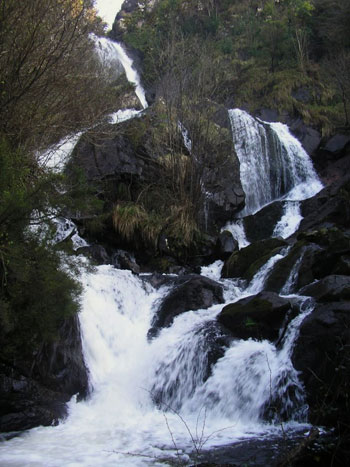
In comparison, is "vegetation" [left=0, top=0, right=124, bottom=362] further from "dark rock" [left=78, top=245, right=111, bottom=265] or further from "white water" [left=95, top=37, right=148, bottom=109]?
"white water" [left=95, top=37, right=148, bottom=109]

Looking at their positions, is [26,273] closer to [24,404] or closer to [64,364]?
[24,404]

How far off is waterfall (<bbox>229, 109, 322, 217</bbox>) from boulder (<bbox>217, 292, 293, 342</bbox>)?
840cm

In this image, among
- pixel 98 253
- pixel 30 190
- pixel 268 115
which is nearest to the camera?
pixel 30 190

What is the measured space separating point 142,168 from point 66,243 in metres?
8.33

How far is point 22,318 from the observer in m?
5.81

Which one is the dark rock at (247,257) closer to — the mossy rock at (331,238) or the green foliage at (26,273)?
the mossy rock at (331,238)

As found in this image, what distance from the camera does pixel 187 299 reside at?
30.0 feet

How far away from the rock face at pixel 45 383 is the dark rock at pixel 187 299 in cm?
208

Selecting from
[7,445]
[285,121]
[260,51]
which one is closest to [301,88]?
[285,121]

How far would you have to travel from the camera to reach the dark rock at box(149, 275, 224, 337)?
9002mm

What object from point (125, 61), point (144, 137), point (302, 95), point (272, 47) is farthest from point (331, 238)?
point (125, 61)

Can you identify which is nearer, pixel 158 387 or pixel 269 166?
pixel 158 387

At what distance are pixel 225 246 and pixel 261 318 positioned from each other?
570 cm

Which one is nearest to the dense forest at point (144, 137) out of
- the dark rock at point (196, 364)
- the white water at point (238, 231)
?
the white water at point (238, 231)
